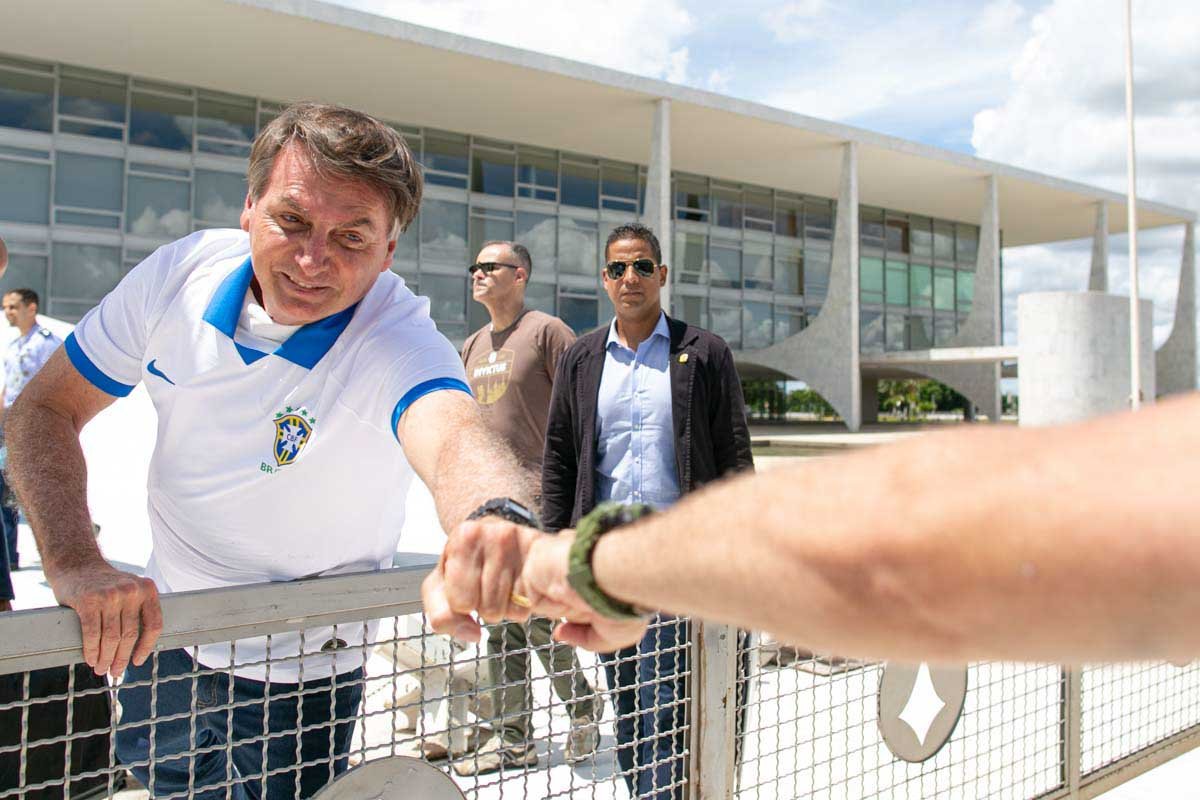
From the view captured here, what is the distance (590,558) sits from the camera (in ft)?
3.47

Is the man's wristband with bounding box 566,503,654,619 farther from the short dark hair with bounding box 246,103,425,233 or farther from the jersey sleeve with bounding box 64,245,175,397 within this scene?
the jersey sleeve with bounding box 64,245,175,397

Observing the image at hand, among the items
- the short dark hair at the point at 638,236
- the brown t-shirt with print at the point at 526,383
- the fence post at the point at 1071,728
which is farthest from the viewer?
the brown t-shirt with print at the point at 526,383

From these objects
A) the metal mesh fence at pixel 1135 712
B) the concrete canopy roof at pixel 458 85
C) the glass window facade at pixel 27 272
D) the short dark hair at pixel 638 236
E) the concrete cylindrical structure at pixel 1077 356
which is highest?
the concrete canopy roof at pixel 458 85

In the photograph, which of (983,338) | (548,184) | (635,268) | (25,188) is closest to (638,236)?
(635,268)

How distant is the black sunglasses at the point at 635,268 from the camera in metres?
4.00

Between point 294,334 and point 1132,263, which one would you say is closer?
point 294,334

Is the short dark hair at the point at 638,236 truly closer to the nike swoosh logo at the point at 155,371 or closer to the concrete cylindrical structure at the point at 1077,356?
the nike swoosh logo at the point at 155,371

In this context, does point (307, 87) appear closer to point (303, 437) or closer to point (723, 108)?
point (723, 108)

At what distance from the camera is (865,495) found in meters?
0.71

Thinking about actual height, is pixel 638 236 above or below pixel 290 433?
above

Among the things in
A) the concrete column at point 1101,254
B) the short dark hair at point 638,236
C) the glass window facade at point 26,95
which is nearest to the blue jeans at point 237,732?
the short dark hair at point 638,236

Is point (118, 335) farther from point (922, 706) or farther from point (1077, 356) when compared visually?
point (1077, 356)

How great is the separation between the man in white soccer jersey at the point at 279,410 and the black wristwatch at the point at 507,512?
0.50 meters

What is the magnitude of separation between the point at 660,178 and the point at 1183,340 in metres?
27.0
